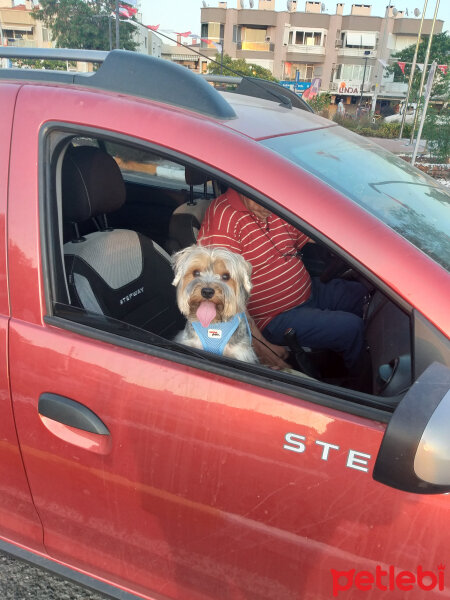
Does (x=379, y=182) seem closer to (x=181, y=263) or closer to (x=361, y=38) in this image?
(x=181, y=263)

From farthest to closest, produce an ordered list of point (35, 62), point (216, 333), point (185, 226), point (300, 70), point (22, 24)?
1. point (300, 70)
2. point (22, 24)
3. point (35, 62)
4. point (185, 226)
5. point (216, 333)

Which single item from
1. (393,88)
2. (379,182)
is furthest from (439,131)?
(393,88)

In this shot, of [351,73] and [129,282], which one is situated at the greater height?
[351,73]

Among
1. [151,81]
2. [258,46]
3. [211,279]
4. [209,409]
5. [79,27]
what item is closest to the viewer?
[209,409]

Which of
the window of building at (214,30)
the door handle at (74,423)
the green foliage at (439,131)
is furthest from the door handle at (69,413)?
the window of building at (214,30)

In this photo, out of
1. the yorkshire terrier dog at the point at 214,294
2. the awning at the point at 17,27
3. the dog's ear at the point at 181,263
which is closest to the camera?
the yorkshire terrier dog at the point at 214,294

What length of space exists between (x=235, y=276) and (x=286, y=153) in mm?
910

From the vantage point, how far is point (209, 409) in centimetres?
124

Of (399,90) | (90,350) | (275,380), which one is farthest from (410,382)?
(399,90)

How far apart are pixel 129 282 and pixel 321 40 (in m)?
58.2

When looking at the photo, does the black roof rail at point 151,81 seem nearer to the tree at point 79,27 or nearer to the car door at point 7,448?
the car door at point 7,448

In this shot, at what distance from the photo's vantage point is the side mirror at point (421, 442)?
979 millimetres

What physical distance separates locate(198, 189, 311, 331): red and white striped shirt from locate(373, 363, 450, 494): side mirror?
1515 millimetres

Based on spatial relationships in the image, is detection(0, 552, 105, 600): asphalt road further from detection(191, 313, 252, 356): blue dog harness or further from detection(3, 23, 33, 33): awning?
detection(3, 23, 33, 33): awning
